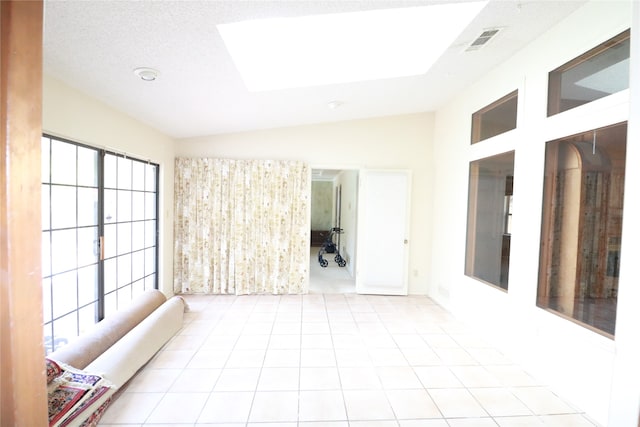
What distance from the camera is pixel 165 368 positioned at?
264 cm

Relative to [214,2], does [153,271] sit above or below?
below

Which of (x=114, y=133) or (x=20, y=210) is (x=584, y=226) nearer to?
(x=20, y=210)

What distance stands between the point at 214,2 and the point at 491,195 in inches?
132

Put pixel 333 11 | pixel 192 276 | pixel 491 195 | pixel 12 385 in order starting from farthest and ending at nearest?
1. pixel 192 276
2. pixel 491 195
3. pixel 333 11
4. pixel 12 385

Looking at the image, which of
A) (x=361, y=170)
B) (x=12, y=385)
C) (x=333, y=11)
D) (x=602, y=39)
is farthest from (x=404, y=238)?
(x=12, y=385)

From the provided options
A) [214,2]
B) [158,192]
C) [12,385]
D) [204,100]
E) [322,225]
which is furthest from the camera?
[322,225]

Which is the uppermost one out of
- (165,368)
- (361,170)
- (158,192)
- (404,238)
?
(361,170)

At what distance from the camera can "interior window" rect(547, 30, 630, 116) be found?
2.02 metres

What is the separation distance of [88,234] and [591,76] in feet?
15.0

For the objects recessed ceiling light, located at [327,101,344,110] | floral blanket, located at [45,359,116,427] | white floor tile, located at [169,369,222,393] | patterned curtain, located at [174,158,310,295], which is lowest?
white floor tile, located at [169,369,222,393]

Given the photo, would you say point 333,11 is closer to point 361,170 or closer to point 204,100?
point 204,100

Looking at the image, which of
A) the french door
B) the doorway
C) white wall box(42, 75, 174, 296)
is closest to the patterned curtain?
white wall box(42, 75, 174, 296)

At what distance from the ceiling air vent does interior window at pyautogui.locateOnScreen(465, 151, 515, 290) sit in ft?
3.66

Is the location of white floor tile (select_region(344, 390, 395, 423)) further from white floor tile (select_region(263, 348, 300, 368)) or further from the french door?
the french door
